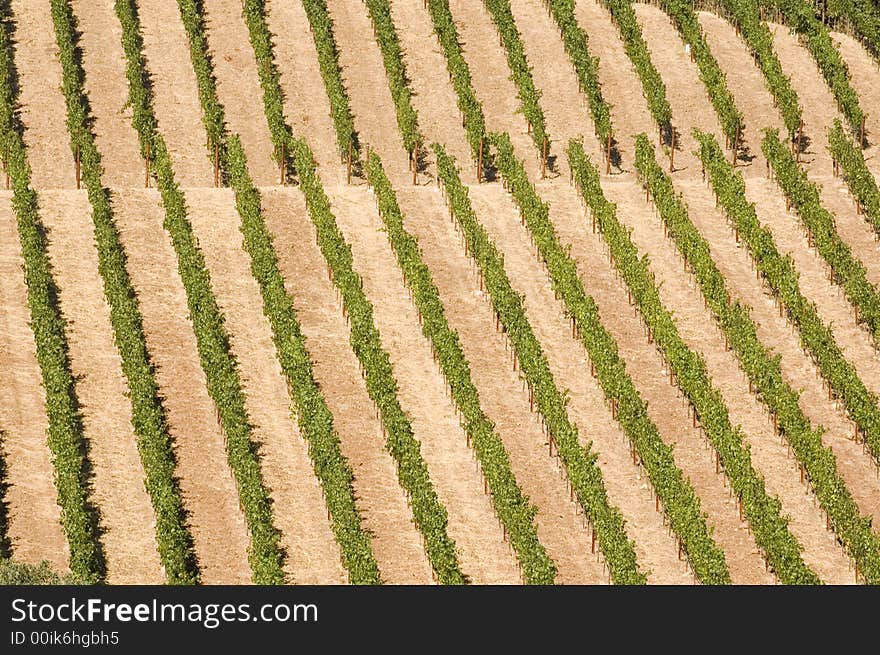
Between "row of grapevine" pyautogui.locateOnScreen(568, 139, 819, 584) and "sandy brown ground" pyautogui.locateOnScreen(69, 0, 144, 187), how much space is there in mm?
18010

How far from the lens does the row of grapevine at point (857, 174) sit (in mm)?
76938

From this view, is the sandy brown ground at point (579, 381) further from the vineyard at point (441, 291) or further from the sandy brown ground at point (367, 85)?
the sandy brown ground at point (367, 85)

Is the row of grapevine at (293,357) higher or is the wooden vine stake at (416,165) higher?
the wooden vine stake at (416,165)

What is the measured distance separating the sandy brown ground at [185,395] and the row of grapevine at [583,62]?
19064mm

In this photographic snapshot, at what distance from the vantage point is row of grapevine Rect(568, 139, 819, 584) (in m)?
58.8

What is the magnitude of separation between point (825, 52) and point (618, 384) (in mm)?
29555

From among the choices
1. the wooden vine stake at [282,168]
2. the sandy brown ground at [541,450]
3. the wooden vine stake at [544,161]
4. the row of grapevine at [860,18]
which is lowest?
the sandy brown ground at [541,450]

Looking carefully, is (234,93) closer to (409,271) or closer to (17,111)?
(17,111)

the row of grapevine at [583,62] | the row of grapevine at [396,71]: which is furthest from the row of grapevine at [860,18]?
the row of grapevine at [396,71]

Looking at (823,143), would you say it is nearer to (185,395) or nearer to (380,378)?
(380,378)

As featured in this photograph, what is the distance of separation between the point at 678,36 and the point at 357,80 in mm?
15554

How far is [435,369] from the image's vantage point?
67750 mm

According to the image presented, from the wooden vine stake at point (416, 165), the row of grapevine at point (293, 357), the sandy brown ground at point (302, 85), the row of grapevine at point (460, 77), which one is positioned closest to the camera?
the row of grapevine at point (293, 357)
